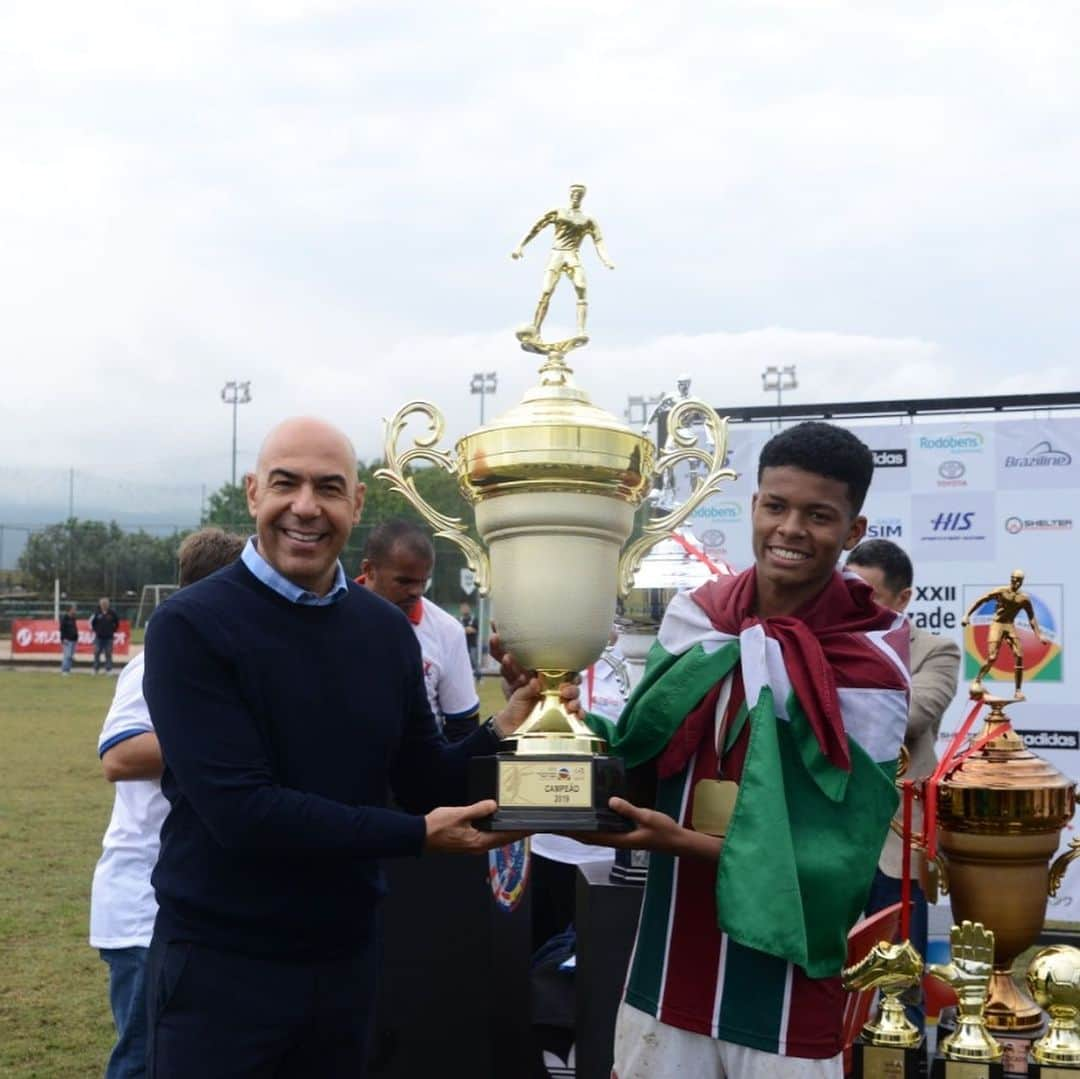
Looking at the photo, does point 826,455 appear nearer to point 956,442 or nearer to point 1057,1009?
point 1057,1009

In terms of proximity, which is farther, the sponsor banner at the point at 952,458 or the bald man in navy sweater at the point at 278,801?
the sponsor banner at the point at 952,458

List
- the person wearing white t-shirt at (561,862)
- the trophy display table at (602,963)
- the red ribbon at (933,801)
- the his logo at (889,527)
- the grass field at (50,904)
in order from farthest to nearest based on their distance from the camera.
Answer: the his logo at (889,527) → the grass field at (50,904) → the person wearing white t-shirt at (561,862) → the trophy display table at (602,963) → the red ribbon at (933,801)

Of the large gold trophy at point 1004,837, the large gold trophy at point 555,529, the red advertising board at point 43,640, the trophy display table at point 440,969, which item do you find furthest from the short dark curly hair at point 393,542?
the red advertising board at point 43,640

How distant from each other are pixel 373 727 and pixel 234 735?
291mm

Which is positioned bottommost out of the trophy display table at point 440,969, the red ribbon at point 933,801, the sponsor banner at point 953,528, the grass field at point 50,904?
the grass field at point 50,904

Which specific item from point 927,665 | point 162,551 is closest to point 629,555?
point 927,665

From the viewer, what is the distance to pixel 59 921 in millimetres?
7285

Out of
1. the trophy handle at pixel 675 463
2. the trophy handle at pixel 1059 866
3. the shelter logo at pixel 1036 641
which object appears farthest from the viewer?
the shelter logo at pixel 1036 641

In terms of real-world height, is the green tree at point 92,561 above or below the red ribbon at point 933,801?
above

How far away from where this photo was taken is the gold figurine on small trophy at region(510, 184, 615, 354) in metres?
2.86

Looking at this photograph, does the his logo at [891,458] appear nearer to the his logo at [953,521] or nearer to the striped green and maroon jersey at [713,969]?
the his logo at [953,521]

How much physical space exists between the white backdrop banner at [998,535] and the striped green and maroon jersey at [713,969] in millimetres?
4797

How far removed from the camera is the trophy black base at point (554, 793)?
2488mm

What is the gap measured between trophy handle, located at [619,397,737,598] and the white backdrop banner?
4.41 metres
